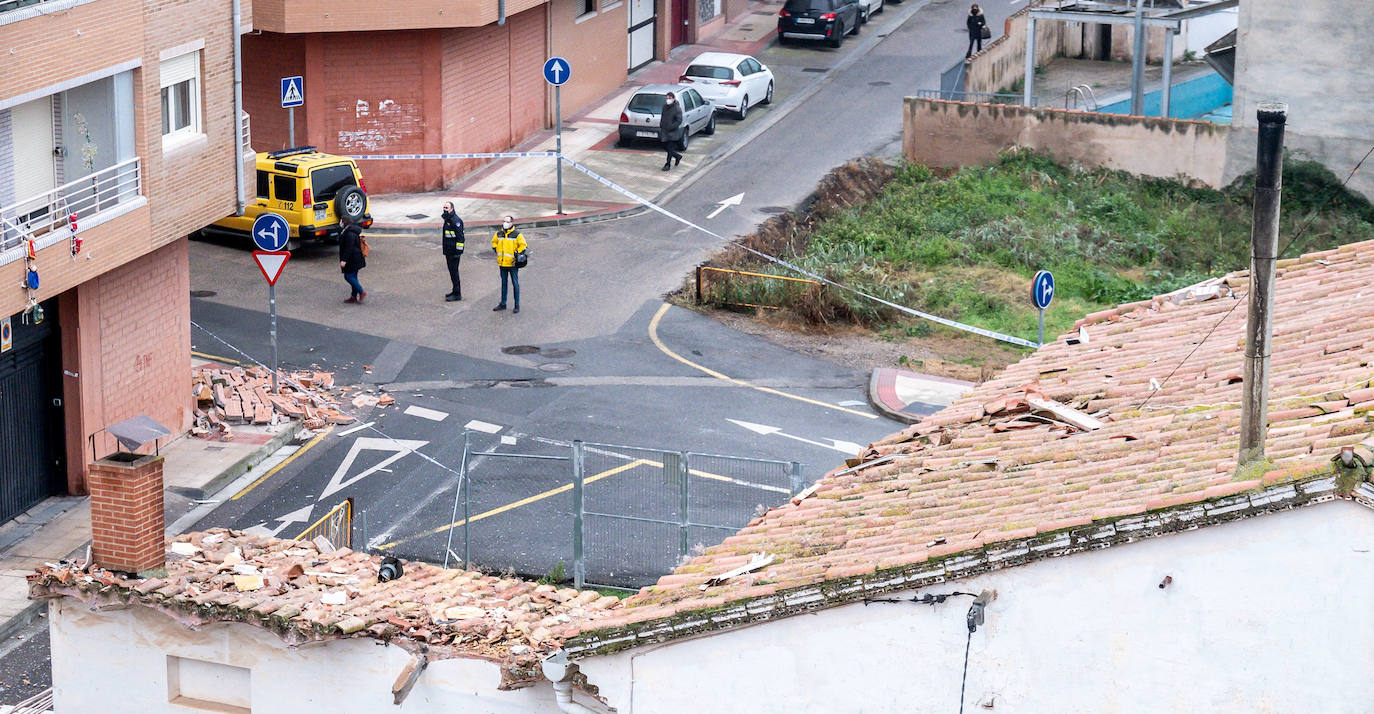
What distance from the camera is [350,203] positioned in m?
29.0

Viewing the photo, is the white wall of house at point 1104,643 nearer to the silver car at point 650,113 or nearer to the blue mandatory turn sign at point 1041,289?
the blue mandatory turn sign at point 1041,289

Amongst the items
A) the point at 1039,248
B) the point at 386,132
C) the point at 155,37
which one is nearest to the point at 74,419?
the point at 155,37

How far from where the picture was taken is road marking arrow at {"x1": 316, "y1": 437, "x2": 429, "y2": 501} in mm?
20547

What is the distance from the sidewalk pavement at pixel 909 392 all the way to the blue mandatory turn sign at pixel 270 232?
8263mm

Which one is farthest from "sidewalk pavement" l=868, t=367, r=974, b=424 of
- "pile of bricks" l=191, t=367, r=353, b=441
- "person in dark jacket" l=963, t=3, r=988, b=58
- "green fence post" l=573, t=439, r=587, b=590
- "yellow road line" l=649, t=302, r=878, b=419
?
"person in dark jacket" l=963, t=3, r=988, b=58

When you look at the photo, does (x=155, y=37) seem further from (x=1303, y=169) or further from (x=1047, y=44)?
(x=1047, y=44)

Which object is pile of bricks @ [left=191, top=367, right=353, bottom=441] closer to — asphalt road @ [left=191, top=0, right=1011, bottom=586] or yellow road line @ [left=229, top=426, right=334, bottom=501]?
yellow road line @ [left=229, top=426, right=334, bottom=501]

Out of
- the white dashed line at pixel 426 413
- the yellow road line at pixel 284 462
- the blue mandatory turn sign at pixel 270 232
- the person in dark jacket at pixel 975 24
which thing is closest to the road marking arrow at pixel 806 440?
the white dashed line at pixel 426 413

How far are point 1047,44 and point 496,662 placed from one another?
36659 mm

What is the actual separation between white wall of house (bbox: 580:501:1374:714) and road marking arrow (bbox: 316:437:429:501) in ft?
35.2

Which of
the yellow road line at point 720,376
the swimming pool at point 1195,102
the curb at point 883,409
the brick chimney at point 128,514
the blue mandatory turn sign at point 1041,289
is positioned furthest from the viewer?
the swimming pool at point 1195,102

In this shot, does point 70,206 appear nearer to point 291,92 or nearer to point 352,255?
point 352,255

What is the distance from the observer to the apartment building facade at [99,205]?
707 inches

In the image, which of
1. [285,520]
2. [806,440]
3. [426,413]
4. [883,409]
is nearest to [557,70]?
[426,413]
